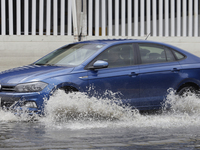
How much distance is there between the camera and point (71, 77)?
6227 mm

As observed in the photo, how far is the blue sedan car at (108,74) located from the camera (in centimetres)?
601

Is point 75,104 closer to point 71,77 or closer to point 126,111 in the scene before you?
point 71,77

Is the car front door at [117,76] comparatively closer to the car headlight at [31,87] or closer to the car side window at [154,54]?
the car side window at [154,54]

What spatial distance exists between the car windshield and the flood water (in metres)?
→ 0.77

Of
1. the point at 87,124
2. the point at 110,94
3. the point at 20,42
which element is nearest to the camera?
Answer: the point at 87,124

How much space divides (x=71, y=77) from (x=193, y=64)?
258 centimetres

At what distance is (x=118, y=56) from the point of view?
6.89 meters

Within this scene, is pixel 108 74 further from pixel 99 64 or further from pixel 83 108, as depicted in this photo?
pixel 83 108

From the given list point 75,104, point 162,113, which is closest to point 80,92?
point 75,104

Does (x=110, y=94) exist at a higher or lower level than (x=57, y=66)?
lower

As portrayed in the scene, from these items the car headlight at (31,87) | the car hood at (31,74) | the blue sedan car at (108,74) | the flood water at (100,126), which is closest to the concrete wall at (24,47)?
the blue sedan car at (108,74)

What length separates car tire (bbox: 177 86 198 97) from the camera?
23.7 ft

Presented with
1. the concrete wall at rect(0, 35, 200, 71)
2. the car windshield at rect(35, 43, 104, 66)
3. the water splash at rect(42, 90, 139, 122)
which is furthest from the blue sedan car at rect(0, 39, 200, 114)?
the concrete wall at rect(0, 35, 200, 71)

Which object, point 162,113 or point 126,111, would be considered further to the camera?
point 162,113
